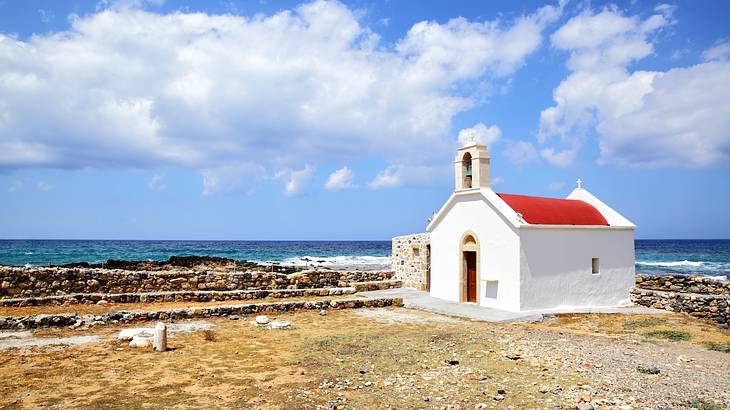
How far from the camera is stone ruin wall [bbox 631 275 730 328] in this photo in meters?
15.3

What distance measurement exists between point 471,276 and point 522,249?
2.60 m

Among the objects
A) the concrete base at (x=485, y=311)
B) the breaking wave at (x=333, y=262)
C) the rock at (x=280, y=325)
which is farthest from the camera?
the breaking wave at (x=333, y=262)

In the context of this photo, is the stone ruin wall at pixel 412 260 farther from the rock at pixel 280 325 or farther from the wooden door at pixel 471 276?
the rock at pixel 280 325

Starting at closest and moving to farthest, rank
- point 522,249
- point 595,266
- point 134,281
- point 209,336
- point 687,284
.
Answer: point 209,336 < point 522,249 < point 595,266 < point 134,281 < point 687,284

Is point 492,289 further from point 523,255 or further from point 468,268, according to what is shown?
point 523,255

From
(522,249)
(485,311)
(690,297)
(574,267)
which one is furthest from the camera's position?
(574,267)

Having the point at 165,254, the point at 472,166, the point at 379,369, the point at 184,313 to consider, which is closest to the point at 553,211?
the point at 472,166

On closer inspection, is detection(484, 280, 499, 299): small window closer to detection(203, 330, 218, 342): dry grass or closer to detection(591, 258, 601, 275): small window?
detection(591, 258, 601, 275): small window

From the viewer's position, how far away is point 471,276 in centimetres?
1733

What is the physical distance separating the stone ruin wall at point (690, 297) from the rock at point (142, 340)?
15520 millimetres

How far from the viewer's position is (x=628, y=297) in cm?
1780

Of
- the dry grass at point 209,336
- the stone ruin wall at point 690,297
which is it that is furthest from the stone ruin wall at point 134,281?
the stone ruin wall at point 690,297

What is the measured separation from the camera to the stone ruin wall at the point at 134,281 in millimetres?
16516

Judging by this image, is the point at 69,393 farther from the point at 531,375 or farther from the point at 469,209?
the point at 469,209
